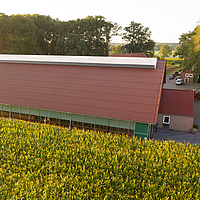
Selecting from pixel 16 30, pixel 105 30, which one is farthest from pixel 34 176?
pixel 105 30

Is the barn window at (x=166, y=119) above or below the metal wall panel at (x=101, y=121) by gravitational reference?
below

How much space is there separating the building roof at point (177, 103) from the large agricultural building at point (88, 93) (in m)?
4.85

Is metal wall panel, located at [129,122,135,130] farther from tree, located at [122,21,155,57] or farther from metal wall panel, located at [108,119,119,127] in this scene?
tree, located at [122,21,155,57]

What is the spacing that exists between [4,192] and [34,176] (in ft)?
5.87

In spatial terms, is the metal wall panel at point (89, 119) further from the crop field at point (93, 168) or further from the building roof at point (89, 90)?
the crop field at point (93, 168)

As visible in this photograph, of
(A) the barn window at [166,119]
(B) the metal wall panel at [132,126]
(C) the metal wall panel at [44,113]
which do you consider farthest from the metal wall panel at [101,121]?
(A) the barn window at [166,119]

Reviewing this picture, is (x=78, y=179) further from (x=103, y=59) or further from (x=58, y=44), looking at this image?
(x=58, y=44)

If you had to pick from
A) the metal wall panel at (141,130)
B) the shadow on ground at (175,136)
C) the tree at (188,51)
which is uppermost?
the tree at (188,51)

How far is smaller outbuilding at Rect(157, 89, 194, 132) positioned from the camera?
2603 centimetres

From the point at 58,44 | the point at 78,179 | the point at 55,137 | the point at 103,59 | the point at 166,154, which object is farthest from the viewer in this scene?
the point at 58,44

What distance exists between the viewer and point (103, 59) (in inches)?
1153

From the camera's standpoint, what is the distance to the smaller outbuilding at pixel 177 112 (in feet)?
85.4

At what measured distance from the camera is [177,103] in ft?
90.0

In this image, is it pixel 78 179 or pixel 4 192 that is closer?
pixel 4 192
